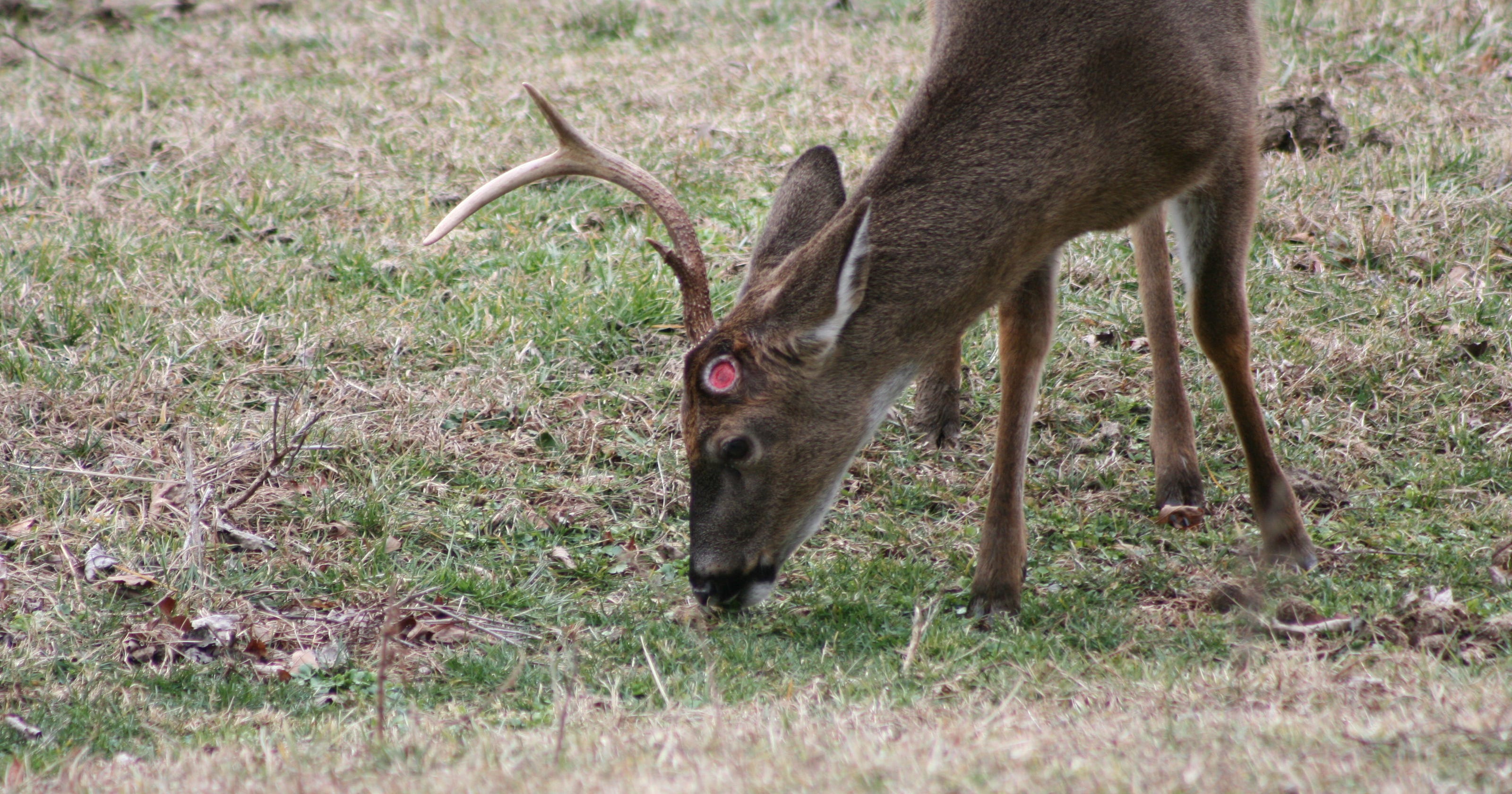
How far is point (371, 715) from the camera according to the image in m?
4.01

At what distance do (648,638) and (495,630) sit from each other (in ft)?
1.70

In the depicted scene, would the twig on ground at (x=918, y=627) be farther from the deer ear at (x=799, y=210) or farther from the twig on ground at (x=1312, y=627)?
the deer ear at (x=799, y=210)

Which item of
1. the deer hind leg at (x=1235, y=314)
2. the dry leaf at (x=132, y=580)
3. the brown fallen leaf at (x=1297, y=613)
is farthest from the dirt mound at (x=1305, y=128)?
the dry leaf at (x=132, y=580)

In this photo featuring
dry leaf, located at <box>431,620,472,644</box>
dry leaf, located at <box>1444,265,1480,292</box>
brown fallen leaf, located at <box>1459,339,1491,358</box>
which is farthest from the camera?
dry leaf, located at <box>1444,265,1480,292</box>

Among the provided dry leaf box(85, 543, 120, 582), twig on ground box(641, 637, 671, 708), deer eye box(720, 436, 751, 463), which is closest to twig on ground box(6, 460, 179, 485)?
dry leaf box(85, 543, 120, 582)

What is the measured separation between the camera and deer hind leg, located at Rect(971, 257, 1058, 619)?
4.64 meters

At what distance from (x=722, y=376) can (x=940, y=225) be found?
0.79 metres

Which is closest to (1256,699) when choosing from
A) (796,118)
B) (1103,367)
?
(1103,367)

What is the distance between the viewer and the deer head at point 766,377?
165 inches

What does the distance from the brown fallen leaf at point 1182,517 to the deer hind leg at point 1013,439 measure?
2.34ft

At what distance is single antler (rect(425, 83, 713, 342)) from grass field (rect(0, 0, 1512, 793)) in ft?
3.32

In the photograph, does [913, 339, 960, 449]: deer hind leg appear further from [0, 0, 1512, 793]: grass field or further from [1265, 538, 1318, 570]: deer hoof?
[1265, 538, 1318, 570]: deer hoof

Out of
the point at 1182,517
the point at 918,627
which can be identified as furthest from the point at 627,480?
the point at 1182,517

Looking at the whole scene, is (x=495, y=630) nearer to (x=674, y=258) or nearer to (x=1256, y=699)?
(x=674, y=258)
